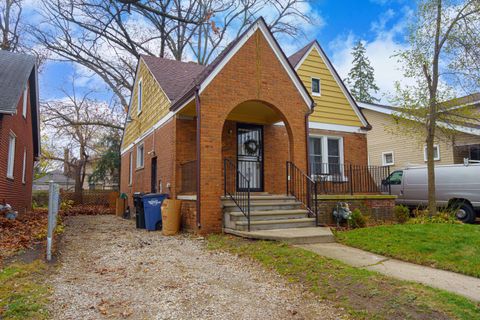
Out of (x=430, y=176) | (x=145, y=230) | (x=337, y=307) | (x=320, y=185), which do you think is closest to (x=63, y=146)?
(x=145, y=230)

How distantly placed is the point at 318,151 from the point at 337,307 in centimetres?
951

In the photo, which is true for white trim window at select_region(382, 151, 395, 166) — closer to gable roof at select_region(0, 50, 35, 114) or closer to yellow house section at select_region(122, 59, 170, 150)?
yellow house section at select_region(122, 59, 170, 150)

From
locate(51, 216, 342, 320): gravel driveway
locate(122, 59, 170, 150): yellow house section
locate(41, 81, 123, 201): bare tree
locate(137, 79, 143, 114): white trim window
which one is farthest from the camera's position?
locate(41, 81, 123, 201): bare tree

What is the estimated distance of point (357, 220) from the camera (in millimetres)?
9172

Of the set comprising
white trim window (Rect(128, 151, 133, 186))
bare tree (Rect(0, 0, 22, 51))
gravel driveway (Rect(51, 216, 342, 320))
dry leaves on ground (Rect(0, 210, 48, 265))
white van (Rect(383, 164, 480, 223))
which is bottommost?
gravel driveway (Rect(51, 216, 342, 320))

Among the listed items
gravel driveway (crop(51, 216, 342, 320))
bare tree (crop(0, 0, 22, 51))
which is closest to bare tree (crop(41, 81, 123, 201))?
bare tree (crop(0, 0, 22, 51))

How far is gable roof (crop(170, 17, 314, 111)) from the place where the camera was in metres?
8.76

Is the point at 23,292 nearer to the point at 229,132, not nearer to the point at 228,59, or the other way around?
the point at 228,59

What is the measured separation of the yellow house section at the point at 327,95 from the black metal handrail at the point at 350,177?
1812 mm

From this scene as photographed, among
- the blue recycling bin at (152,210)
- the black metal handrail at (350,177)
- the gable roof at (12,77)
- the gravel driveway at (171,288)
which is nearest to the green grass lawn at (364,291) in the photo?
the gravel driveway at (171,288)

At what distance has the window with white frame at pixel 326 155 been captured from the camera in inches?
500

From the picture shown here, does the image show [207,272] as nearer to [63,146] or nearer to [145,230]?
[145,230]

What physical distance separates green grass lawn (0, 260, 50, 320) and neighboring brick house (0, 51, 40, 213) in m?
6.34

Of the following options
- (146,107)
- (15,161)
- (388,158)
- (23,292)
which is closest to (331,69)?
(146,107)
